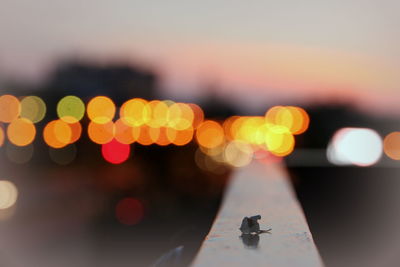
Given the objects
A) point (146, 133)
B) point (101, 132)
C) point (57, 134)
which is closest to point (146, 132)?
point (146, 133)

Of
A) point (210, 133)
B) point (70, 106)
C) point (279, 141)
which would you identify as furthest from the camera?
point (210, 133)

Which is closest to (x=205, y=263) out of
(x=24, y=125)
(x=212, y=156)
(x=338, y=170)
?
(x=338, y=170)

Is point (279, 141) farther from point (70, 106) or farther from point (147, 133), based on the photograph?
point (70, 106)

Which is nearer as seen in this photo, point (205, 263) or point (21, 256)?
point (205, 263)

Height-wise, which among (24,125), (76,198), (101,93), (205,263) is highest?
(24,125)

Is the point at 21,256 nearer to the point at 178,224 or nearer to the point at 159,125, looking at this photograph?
the point at 178,224
